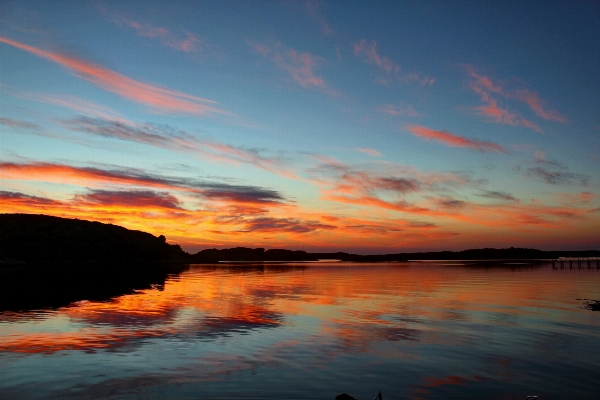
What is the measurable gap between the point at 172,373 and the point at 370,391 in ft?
30.0

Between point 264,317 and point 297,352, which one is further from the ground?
point 297,352

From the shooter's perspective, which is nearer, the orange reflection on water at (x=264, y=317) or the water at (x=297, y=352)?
the water at (x=297, y=352)

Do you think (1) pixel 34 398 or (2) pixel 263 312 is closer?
(1) pixel 34 398

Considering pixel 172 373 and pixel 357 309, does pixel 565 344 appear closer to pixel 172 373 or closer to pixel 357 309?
pixel 357 309

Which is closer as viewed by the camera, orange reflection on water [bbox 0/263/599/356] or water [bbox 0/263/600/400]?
water [bbox 0/263/600/400]

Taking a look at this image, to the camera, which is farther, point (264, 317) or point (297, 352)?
point (264, 317)

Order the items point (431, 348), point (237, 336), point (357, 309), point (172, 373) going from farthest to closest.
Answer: point (357, 309) < point (237, 336) < point (431, 348) < point (172, 373)

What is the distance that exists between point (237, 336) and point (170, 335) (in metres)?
4.54

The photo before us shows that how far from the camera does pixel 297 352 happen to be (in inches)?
972

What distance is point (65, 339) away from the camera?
2752 centimetres

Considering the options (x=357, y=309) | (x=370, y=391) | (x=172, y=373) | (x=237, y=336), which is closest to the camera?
(x=370, y=391)

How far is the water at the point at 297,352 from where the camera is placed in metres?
18.2

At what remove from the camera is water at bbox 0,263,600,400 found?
18.2m

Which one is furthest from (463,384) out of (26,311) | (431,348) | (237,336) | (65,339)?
(26,311)
